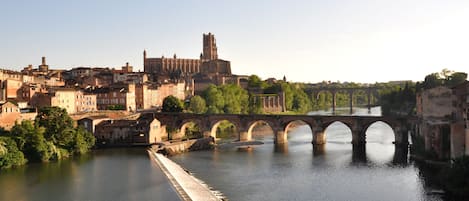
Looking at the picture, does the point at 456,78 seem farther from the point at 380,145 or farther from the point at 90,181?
the point at 90,181

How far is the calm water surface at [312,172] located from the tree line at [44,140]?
6.35 metres

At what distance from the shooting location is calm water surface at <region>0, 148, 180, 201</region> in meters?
21.6

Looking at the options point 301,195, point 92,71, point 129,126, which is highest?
point 92,71

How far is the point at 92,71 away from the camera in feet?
214

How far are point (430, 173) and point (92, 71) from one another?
1848 inches

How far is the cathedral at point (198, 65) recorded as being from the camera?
84075mm

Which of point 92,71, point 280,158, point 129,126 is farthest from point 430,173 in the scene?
point 92,71

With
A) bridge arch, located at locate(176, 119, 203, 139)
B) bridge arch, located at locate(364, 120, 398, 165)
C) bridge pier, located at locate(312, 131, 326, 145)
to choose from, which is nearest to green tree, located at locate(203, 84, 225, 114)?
bridge arch, located at locate(176, 119, 203, 139)

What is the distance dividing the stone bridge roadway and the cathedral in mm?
31976

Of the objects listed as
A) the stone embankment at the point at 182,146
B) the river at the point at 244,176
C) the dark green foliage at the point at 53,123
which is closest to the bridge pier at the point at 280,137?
the river at the point at 244,176

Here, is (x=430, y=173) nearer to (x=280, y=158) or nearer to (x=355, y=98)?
(x=280, y=158)

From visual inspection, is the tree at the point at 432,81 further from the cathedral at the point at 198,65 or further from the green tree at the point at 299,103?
the cathedral at the point at 198,65

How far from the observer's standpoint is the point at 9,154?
28.1 m

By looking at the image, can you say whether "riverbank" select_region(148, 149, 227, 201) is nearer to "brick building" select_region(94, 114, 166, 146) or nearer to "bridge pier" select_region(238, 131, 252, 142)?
"brick building" select_region(94, 114, 166, 146)
